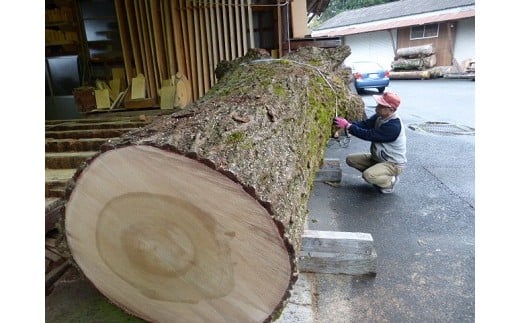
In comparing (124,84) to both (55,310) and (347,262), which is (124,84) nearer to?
(55,310)

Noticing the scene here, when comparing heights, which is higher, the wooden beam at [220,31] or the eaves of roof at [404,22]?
the eaves of roof at [404,22]

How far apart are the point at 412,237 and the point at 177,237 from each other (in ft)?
7.22

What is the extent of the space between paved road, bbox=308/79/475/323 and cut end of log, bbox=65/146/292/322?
819 mm

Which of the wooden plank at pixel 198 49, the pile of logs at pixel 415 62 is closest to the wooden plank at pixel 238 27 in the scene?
the wooden plank at pixel 198 49

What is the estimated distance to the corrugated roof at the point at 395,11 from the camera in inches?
683

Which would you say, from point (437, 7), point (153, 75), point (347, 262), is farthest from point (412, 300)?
point (437, 7)

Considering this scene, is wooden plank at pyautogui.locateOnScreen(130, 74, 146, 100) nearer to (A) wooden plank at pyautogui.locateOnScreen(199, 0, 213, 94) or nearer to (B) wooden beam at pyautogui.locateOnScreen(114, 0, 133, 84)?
(B) wooden beam at pyautogui.locateOnScreen(114, 0, 133, 84)

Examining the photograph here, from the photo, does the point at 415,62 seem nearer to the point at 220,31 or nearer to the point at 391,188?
the point at 220,31

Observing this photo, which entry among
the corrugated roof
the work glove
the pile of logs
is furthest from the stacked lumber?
the corrugated roof

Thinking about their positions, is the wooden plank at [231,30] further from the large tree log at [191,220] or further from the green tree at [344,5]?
the green tree at [344,5]

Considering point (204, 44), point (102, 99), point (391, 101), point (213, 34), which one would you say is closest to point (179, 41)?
point (204, 44)

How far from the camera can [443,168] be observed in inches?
176

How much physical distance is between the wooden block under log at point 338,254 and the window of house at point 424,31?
61.2 feet

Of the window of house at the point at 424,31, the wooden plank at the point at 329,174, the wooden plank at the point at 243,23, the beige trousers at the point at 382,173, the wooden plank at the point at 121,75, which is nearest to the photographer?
the beige trousers at the point at 382,173
